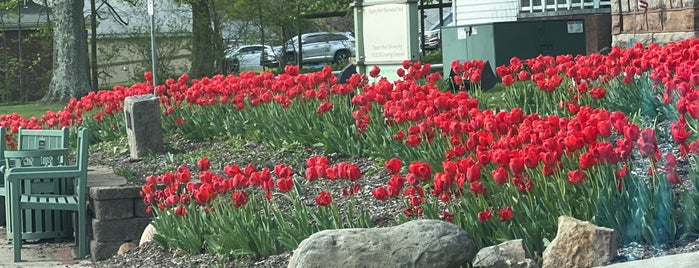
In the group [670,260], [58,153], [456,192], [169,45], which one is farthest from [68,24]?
[670,260]

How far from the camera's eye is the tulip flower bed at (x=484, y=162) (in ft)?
20.4

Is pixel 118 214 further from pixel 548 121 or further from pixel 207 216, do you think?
pixel 548 121

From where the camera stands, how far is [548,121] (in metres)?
6.74

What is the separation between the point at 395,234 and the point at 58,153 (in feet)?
16.2

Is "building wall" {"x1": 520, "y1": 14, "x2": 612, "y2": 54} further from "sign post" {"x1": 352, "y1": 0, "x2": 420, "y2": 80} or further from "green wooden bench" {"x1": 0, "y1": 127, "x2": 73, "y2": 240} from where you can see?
"green wooden bench" {"x1": 0, "y1": 127, "x2": 73, "y2": 240}

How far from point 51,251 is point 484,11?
24.8 meters

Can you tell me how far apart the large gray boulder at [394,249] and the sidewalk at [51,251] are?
135 inches

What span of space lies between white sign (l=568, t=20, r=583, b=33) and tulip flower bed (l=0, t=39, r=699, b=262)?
39.8 feet

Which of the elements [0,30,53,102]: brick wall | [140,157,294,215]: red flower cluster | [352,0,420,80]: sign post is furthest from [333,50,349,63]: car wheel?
[140,157,294,215]: red flower cluster

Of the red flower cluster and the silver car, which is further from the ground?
the silver car

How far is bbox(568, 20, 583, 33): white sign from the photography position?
901 inches

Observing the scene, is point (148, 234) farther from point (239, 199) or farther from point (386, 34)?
point (386, 34)

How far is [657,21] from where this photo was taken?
18219mm

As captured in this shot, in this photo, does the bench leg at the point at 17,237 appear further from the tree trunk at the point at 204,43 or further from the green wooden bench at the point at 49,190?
the tree trunk at the point at 204,43
